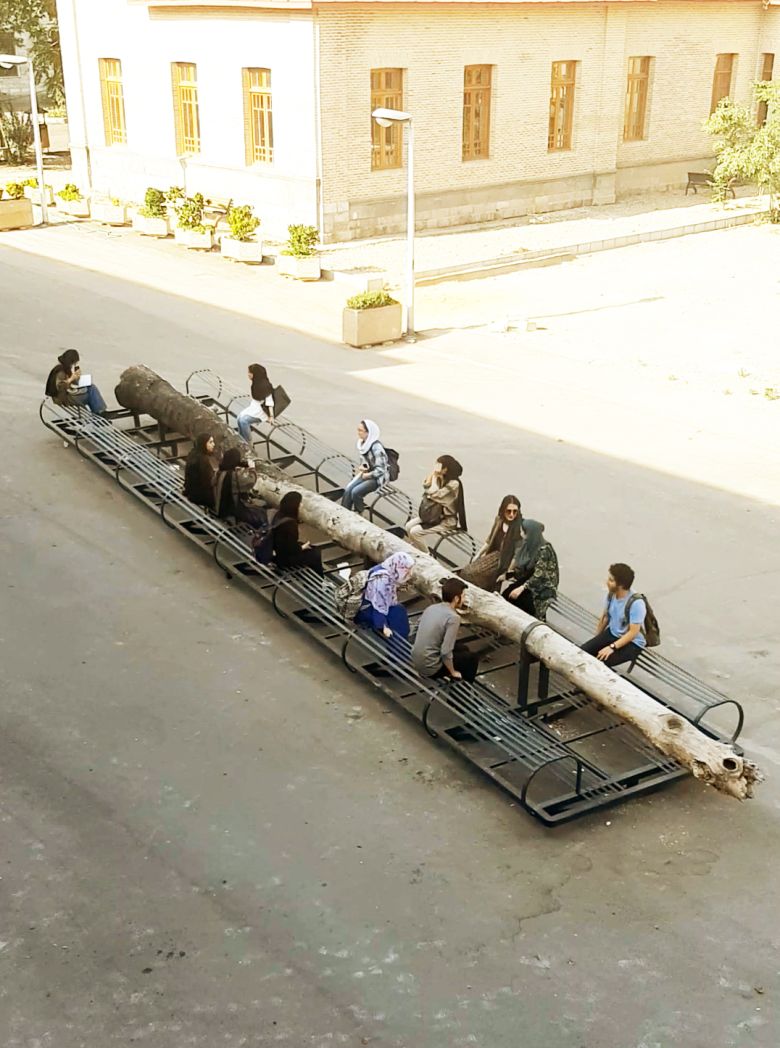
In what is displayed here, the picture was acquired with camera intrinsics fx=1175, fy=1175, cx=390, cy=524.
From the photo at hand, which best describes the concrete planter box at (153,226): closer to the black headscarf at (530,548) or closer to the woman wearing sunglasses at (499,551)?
the woman wearing sunglasses at (499,551)

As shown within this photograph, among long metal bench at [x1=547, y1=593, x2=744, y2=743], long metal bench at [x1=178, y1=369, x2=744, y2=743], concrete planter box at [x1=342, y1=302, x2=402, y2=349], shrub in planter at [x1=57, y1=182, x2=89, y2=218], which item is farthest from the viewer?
shrub in planter at [x1=57, y1=182, x2=89, y2=218]

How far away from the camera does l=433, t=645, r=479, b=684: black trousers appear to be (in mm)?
8367

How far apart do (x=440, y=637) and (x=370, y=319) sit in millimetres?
10077

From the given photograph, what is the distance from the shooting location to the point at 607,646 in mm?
8484

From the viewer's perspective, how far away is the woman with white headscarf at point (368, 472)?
442 inches

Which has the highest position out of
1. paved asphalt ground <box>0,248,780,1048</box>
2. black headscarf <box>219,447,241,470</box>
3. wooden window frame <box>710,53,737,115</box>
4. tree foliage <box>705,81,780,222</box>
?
wooden window frame <box>710,53,737,115</box>

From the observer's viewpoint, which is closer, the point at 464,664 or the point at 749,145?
the point at 464,664

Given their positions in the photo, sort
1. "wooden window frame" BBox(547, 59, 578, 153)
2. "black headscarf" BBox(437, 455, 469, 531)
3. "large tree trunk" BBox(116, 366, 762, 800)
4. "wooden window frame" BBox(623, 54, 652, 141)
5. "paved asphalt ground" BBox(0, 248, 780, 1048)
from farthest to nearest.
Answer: "wooden window frame" BBox(623, 54, 652, 141) → "wooden window frame" BBox(547, 59, 578, 153) → "black headscarf" BBox(437, 455, 469, 531) → "large tree trunk" BBox(116, 366, 762, 800) → "paved asphalt ground" BBox(0, 248, 780, 1048)

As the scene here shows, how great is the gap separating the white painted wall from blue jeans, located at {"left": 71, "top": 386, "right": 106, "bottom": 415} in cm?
1165

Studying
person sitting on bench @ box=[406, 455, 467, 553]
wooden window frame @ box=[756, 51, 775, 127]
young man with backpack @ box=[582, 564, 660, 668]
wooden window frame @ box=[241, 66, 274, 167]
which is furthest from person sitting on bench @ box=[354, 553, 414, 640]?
wooden window frame @ box=[756, 51, 775, 127]

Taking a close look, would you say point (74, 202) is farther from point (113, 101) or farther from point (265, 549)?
point (265, 549)

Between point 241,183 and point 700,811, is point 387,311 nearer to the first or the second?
point 241,183

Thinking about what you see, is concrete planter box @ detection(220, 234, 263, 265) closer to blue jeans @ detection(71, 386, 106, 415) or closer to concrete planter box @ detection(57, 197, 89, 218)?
concrete planter box @ detection(57, 197, 89, 218)

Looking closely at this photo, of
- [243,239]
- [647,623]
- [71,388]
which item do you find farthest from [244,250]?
[647,623]
